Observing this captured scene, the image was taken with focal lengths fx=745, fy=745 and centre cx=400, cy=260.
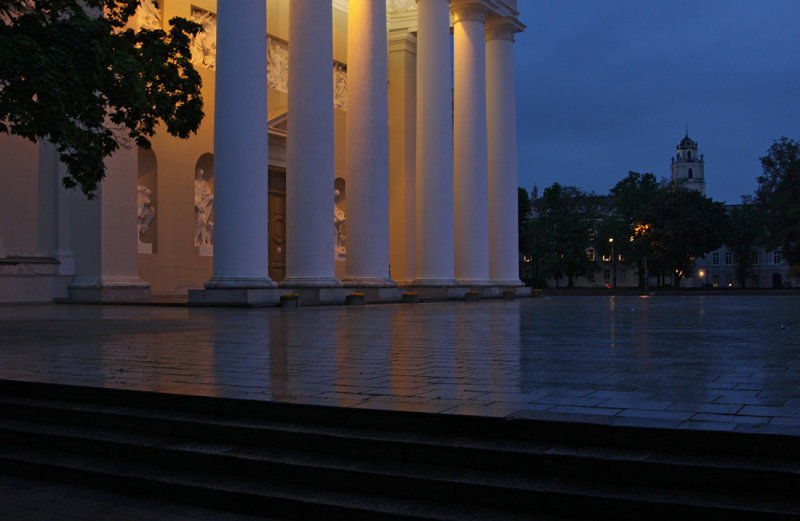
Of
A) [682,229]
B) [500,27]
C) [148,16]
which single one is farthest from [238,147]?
[682,229]

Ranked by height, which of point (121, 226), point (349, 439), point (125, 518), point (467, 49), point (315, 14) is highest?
point (467, 49)

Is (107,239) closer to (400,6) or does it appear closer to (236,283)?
(236,283)

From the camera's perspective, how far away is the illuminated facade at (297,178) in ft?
67.2

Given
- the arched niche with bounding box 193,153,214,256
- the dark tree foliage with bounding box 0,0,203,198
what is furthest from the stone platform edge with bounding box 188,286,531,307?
the dark tree foliage with bounding box 0,0,203,198

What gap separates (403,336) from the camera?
11.9 m

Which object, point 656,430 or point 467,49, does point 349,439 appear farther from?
point 467,49

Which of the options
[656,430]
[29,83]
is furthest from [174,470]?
[29,83]

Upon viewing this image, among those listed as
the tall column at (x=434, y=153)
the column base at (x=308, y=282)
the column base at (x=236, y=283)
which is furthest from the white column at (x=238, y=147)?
the tall column at (x=434, y=153)

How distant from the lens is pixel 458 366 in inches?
309

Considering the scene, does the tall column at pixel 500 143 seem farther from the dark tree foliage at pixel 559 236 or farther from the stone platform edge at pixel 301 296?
the dark tree foliage at pixel 559 236

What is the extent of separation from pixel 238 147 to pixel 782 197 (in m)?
74.3

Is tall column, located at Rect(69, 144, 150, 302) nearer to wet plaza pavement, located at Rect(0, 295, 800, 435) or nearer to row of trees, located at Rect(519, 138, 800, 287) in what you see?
wet plaza pavement, located at Rect(0, 295, 800, 435)

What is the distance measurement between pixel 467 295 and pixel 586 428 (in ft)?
84.5

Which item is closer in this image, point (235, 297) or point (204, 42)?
point (235, 297)
